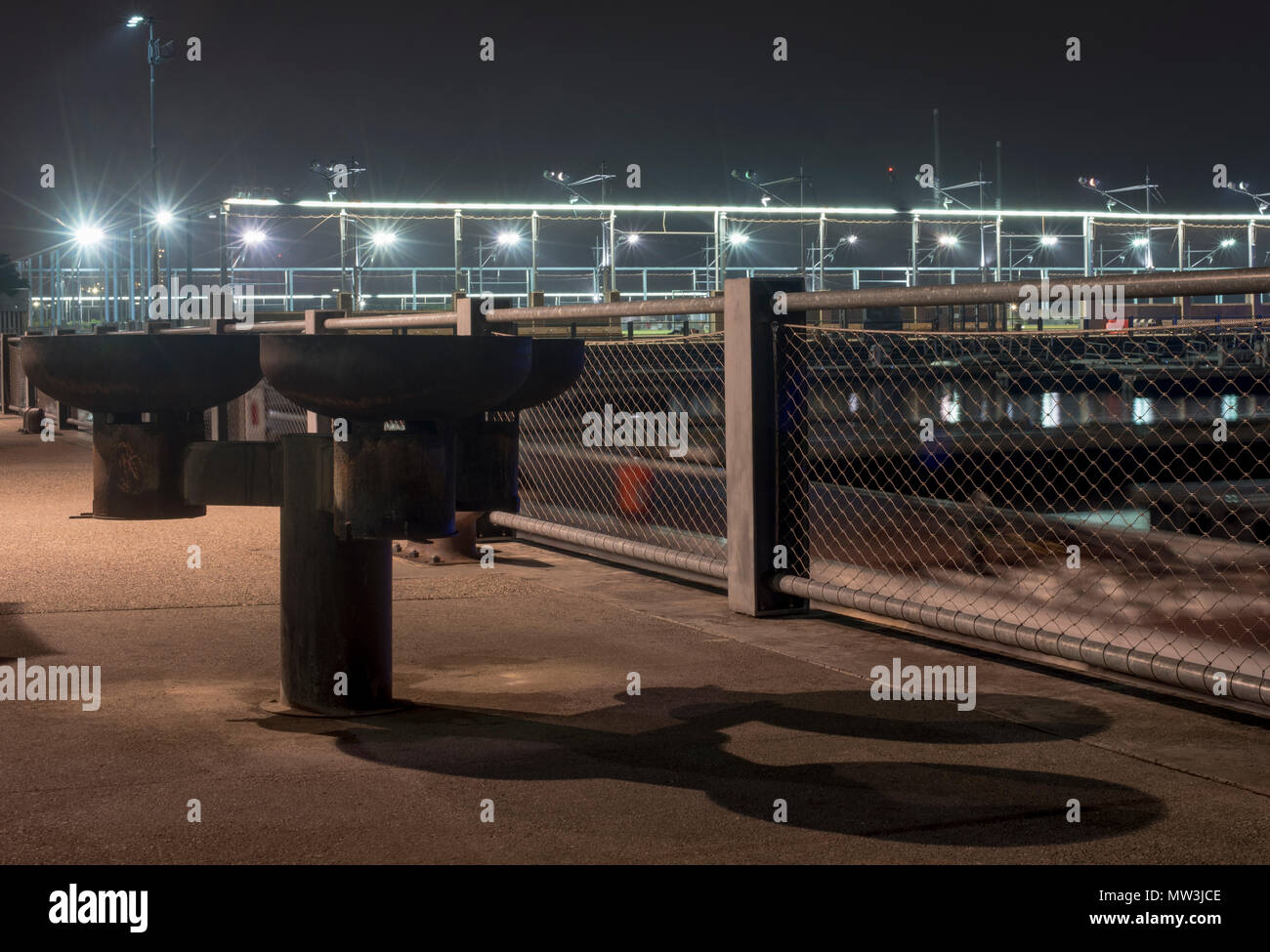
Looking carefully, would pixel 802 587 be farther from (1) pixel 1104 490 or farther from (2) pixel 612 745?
(1) pixel 1104 490

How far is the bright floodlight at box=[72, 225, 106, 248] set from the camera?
54.0 metres

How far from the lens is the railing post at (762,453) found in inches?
276

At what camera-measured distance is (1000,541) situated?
9.05 metres

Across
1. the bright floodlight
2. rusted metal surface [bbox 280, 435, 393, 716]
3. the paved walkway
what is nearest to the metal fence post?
the paved walkway

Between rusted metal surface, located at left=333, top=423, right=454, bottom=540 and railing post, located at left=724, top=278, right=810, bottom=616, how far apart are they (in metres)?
2.44

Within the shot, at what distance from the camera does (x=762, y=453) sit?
7.03 meters

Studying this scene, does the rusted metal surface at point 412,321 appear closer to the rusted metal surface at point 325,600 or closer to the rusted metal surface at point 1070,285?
the rusted metal surface at point 1070,285

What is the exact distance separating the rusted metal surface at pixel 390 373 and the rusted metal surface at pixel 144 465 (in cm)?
86

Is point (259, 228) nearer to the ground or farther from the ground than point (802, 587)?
farther from the ground

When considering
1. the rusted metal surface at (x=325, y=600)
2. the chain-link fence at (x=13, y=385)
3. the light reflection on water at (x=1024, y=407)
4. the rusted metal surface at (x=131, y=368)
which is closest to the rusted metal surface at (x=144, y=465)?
the rusted metal surface at (x=131, y=368)
